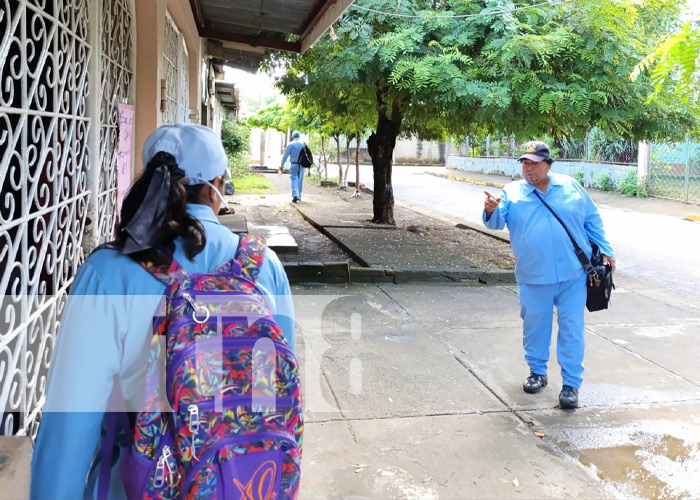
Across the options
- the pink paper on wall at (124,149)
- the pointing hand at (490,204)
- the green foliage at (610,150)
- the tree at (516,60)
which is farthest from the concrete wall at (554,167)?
the pink paper on wall at (124,149)

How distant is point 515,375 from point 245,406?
3895 mm

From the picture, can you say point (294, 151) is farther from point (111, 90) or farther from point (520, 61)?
point (111, 90)

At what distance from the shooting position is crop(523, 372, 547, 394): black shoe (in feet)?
15.3

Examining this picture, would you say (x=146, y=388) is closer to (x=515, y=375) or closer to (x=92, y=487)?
(x=92, y=487)

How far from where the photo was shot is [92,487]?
1594 mm

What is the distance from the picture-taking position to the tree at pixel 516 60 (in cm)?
805

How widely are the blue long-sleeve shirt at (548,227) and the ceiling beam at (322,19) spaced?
7.41 feet

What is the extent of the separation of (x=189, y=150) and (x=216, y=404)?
0.64 meters

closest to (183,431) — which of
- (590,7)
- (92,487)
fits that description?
(92,487)

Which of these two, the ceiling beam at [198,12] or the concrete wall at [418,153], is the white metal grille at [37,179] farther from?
the concrete wall at [418,153]

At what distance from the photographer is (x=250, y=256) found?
5.46 ft

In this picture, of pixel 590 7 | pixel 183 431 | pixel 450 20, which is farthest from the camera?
pixel 450 20

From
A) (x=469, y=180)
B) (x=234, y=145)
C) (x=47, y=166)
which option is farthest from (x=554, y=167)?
(x=47, y=166)

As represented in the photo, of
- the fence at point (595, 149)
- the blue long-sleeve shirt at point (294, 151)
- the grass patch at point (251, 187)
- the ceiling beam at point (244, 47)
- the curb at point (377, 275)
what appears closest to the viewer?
the curb at point (377, 275)
